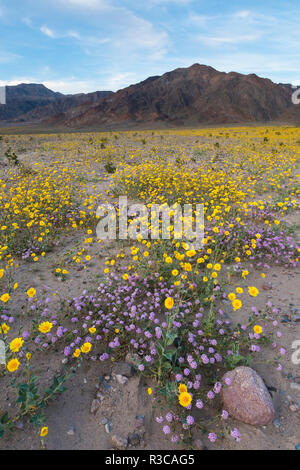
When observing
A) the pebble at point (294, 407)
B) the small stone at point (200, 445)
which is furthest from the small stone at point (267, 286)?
the small stone at point (200, 445)

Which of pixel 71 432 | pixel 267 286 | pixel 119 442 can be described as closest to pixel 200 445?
pixel 119 442

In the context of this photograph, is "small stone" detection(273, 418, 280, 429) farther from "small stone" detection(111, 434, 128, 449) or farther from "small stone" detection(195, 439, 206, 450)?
"small stone" detection(111, 434, 128, 449)

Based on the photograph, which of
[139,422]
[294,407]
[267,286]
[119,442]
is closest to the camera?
[119,442]

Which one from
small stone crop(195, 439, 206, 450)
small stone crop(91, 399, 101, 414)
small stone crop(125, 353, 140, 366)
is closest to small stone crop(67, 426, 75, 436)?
small stone crop(91, 399, 101, 414)

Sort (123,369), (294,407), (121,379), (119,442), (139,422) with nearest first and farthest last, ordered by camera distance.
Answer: (119,442)
(139,422)
(294,407)
(121,379)
(123,369)

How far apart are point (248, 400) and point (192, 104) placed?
141 m

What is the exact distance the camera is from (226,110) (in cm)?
11362

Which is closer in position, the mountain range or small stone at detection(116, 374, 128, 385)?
small stone at detection(116, 374, 128, 385)

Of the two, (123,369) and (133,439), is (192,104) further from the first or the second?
(133,439)

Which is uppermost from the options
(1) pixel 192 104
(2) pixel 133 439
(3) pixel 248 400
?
(1) pixel 192 104

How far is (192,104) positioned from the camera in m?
125

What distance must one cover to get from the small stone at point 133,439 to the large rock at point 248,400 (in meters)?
0.91

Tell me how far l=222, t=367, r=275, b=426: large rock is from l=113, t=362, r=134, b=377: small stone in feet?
3.37

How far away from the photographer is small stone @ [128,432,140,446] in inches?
90.0
